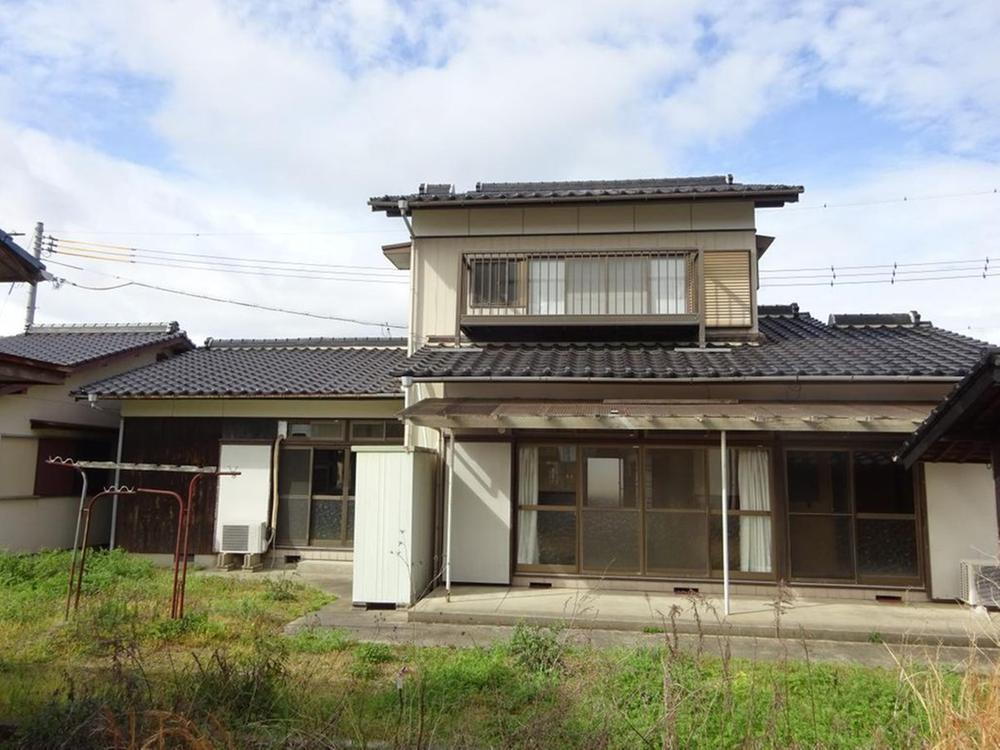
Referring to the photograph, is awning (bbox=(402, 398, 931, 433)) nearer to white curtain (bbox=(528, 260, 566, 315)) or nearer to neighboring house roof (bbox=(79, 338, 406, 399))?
white curtain (bbox=(528, 260, 566, 315))

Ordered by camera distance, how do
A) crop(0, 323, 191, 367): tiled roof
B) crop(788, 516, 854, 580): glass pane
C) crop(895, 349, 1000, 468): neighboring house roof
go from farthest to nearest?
1. crop(0, 323, 191, 367): tiled roof
2. crop(788, 516, 854, 580): glass pane
3. crop(895, 349, 1000, 468): neighboring house roof

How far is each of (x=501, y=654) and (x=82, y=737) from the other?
3234 mm

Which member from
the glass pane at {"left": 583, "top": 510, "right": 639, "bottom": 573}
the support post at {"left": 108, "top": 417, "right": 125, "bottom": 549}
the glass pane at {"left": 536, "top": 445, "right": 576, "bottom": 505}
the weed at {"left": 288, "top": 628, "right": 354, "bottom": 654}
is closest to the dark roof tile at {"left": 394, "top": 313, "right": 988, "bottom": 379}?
the glass pane at {"left": 536, "top": 445, "right": 576, "bottom": 505}

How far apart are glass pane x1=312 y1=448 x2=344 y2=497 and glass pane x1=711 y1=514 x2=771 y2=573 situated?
595 cm

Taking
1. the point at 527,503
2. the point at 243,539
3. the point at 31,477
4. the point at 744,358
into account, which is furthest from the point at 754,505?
the point at 31,477

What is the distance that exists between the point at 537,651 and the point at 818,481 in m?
5.08

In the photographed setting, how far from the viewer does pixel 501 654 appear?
5.70 meters

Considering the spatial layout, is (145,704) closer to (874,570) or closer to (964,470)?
(874,570)

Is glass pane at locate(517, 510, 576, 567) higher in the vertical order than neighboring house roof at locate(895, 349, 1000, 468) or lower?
lower

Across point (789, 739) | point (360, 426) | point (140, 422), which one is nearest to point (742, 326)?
point (360, 426)

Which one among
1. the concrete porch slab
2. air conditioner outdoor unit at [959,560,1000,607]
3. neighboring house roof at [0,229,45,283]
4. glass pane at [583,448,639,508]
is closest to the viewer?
neighboring house roof at [0,229,45,283]

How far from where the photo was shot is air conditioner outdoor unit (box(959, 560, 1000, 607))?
7660 millimetres

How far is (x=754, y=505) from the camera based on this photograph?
8547 mm

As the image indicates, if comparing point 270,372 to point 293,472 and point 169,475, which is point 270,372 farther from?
point 169,475
